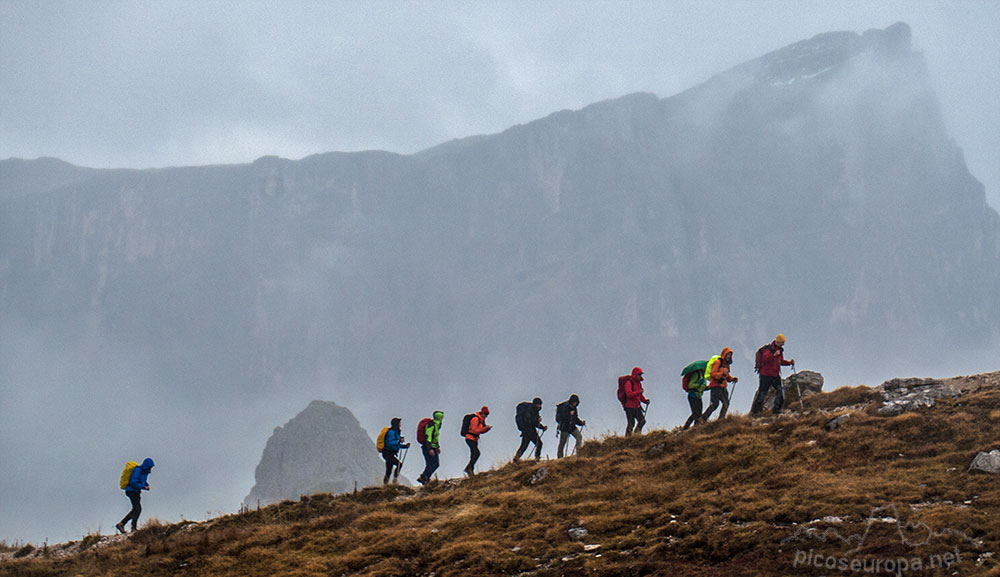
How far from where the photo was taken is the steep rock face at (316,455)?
575 ft

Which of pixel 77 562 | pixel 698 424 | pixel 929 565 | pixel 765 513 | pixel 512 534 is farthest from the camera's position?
pixel 698 424

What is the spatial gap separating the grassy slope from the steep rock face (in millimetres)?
155202

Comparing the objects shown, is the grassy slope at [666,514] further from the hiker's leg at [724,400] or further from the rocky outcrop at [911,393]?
the hiker's leg at [724,400]

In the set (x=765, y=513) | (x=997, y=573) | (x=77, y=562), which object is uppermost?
(x=77, y=562)

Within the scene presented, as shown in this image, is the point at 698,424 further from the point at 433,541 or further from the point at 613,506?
the point at 433,541

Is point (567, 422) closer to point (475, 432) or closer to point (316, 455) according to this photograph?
point (475, 432)

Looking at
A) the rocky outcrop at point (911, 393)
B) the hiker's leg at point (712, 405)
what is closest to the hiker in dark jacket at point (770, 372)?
the hiker's leg at point (712, 405)

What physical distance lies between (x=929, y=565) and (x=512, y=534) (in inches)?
299

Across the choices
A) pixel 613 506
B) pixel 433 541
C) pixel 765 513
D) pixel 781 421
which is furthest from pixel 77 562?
pixel 781 421

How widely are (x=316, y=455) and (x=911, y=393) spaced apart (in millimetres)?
167007

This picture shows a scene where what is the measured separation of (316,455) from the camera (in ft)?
587

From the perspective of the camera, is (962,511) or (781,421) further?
(781,421)

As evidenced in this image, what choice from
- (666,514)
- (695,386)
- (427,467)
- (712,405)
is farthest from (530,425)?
(666,514)

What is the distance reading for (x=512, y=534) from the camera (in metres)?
16.5
